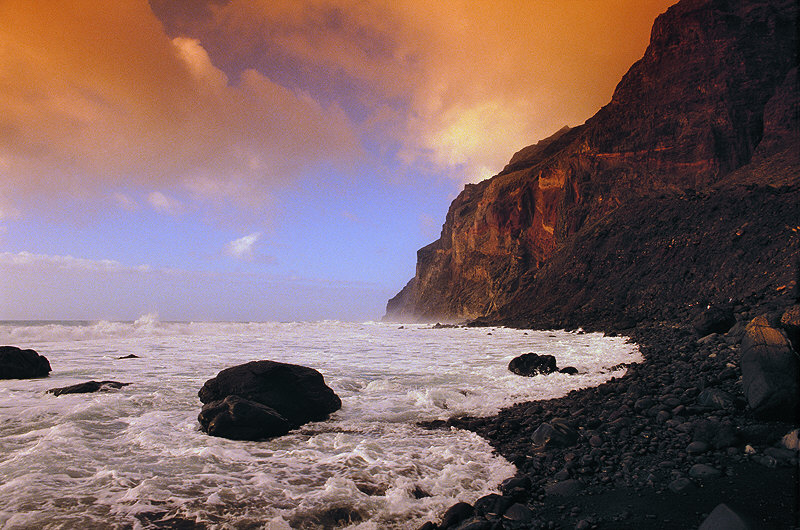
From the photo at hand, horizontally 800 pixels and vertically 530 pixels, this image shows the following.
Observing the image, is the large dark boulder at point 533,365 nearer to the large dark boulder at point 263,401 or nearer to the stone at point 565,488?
the large dark boulder at point 263,401

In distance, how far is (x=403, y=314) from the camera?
95.1 meters

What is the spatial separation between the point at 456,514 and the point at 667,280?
2768 cm

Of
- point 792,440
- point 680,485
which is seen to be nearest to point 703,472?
point 680,485

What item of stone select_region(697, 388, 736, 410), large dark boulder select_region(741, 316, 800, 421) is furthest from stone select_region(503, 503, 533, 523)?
stone select_region(697, 388, 736, 410)

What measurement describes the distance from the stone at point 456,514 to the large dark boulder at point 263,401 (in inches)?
155

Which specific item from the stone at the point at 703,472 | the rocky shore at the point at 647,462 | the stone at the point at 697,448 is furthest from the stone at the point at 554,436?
the stone at the point at 703,472

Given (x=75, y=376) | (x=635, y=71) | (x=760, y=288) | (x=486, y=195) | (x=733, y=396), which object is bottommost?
(x=75, y=376)

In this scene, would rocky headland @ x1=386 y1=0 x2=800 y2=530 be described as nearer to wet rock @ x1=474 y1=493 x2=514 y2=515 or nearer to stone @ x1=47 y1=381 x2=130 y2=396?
wet rock @ x1=474 y1=493 x2=514 y2=515

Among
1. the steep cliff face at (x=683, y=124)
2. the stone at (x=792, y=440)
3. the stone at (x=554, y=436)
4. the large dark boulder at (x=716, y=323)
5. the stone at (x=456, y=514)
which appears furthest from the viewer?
the steep cliff face at (x=683, y=124)

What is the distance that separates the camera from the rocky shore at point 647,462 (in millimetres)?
3693

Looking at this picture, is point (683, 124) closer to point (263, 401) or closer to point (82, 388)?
point (263, 401)

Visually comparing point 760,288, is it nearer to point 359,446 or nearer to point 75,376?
point 359,446

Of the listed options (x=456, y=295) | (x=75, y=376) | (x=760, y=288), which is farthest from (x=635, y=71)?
(x=75, y=376)

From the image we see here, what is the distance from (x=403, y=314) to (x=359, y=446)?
294 feet
